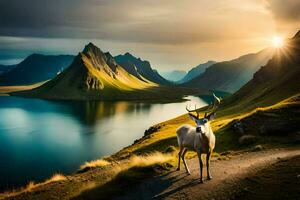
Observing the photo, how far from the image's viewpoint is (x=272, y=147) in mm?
29391

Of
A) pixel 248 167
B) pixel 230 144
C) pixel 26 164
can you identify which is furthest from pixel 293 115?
pixel 26 164

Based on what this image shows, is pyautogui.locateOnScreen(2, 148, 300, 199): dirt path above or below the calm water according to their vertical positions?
above

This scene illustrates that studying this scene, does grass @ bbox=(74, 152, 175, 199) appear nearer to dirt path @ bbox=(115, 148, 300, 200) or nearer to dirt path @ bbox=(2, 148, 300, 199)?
dirt path @ bbox=(2, 148, 300, 199)

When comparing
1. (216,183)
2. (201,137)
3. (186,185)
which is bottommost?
(186,185)

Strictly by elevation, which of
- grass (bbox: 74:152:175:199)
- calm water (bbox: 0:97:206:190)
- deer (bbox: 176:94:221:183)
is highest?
deer (bbox: 176:94:221:183)

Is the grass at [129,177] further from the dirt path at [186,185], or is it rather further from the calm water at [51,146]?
the calm water at [51,146]

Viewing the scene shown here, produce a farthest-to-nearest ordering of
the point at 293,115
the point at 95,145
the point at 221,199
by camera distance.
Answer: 1. the point at 95,145
2. the point at 293,115
3. the point at 221,199

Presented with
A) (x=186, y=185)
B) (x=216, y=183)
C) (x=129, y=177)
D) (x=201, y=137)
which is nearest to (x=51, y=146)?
(x=129, y=177)

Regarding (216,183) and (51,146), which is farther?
(51,146)

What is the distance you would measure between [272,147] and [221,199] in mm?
15143

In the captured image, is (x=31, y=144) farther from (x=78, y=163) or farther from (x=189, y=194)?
(x=189, y=194)

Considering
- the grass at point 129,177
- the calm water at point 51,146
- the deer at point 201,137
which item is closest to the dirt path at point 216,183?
the grass at point 129,177

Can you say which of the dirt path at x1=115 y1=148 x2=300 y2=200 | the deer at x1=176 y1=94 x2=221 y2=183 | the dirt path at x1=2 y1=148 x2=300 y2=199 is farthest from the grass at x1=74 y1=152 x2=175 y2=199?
the deer at x1=176 y1=94 x2=221 y2=183

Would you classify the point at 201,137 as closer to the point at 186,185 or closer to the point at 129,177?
the point at 186,185
